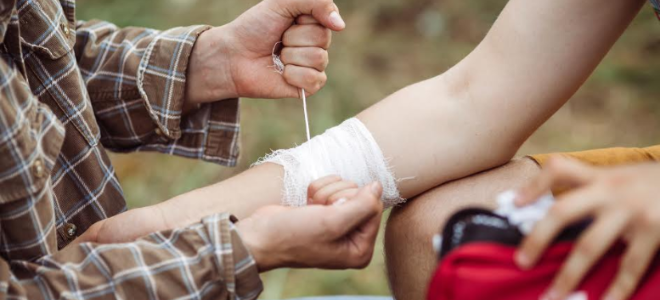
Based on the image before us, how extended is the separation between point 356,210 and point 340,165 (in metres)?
0.17

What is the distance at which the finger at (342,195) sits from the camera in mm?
772

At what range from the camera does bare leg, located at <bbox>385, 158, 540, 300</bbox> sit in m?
0.84

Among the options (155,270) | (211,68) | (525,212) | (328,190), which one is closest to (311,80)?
(211,68)

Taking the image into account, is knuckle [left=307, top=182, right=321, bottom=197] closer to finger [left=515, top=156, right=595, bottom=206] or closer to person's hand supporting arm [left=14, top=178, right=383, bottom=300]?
person's hand supporting arm [left=14, top=178, right=383, bottom=300]

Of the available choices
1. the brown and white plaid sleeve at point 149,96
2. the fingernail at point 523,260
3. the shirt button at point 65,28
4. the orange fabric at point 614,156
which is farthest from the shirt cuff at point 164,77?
the fingernail at point 523,260

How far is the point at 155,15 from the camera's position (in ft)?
7.20

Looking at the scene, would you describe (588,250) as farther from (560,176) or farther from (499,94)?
(499,94)

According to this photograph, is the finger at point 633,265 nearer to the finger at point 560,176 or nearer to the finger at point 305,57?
the finger at point 560,176

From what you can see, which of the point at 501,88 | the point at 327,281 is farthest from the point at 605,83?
the point at 501,88


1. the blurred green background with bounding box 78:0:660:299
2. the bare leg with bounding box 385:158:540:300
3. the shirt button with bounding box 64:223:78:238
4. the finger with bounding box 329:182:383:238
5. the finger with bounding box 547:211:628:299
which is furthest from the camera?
the blurred green background with bounding box 78:0:660:299

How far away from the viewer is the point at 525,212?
584mm

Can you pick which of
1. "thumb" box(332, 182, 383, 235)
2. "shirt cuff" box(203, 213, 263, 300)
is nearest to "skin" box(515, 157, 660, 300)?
"thumb" box(332, 182, 383, 235)

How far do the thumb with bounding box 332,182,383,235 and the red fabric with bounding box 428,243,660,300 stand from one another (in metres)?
0.18

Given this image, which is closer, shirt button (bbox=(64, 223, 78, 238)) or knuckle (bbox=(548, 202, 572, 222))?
knuckle (bbox=(548, 202, 572, 222))
